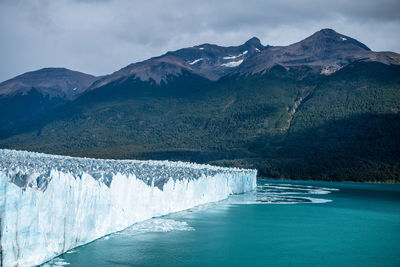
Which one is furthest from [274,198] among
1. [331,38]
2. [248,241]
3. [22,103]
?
[22,103]

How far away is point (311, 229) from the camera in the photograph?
61.5 feet

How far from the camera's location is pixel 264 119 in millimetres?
95875

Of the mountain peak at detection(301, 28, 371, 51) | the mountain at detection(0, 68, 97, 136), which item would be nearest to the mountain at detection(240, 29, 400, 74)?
the mountain peak at detection(301, 28, 371, 51)

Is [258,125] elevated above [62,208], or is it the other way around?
[258,125]

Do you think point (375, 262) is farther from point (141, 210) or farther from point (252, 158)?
point (252, 158)

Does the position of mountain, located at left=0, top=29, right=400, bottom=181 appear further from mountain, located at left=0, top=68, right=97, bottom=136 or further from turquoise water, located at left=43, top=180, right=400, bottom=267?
turquoise water, located at left=43, top=180, right=400, bottom=267

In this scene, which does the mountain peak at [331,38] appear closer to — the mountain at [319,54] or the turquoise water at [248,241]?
the mountain at [319,54]

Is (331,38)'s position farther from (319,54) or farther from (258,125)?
(258,125)

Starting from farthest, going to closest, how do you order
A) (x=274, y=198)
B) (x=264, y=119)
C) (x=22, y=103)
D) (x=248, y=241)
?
(x=22, y=103), (x=264, y=119), (x=274, y=198), (x=248, y=241)

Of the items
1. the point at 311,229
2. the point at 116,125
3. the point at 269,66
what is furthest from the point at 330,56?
the point at 311,229

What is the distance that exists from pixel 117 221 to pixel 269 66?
119m

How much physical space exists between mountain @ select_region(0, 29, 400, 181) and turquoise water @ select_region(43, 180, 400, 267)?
1924 inches

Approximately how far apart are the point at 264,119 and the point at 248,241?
81.3 m

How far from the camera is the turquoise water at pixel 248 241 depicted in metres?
12.6
